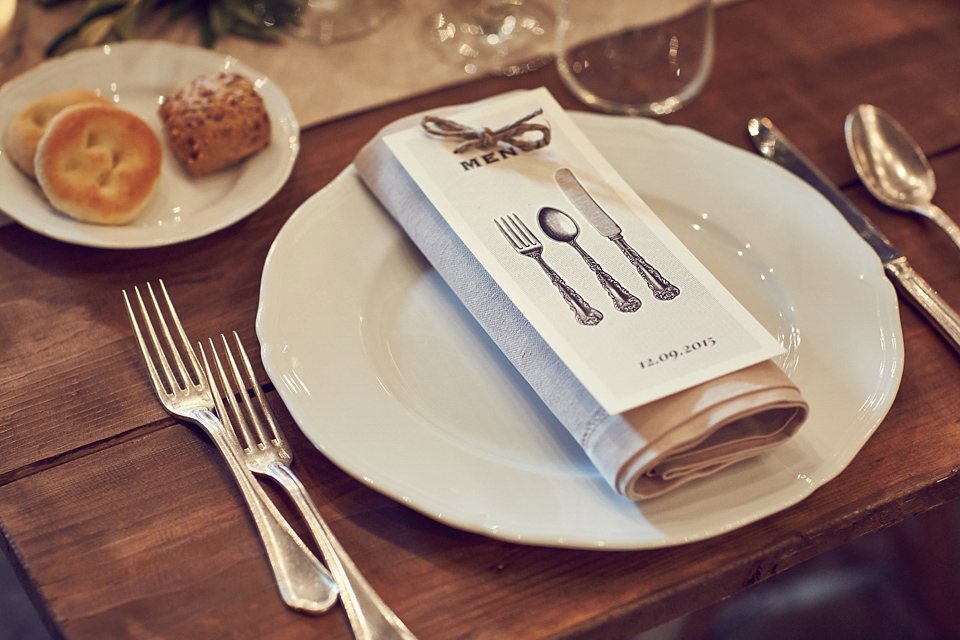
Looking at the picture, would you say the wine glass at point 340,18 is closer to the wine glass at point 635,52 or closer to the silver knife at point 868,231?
the wine glass at point 635,52

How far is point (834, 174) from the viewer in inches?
33.6

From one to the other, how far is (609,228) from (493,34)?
47 cm

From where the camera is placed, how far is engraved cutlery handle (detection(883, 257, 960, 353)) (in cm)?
69

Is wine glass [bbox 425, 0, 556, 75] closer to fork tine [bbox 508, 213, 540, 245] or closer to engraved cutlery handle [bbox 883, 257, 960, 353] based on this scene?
fork tine [bbox 508, 213, 540, 245]

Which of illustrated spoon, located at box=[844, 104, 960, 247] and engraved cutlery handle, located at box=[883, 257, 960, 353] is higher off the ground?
illustrated spoon, located at box=[844, 104, 960, 247]

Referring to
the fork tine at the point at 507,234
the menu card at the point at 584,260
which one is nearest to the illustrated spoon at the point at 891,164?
the menu card at the point at 584,260

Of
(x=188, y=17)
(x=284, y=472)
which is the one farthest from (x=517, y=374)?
(x=188, y=17)

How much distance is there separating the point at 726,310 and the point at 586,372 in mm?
127

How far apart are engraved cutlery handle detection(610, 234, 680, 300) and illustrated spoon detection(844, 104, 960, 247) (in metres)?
0.34

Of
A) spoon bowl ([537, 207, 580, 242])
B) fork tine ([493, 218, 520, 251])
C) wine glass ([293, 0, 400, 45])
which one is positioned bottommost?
wine glass ([293, 0, 400, 45])

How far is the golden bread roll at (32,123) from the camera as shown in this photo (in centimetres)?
75

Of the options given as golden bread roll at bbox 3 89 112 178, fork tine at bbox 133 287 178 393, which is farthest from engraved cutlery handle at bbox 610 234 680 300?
golden bread roll at bbox 3 89 112 178

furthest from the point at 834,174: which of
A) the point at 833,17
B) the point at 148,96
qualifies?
the point at 148,96

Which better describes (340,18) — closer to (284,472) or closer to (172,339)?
(172,339)
